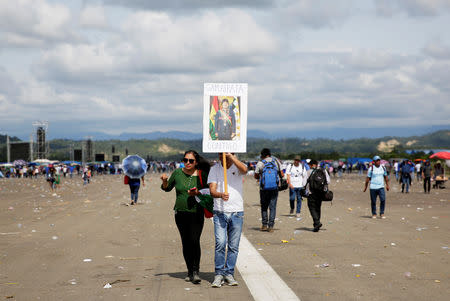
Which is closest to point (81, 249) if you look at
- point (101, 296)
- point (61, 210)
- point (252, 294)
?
point (101, 296)

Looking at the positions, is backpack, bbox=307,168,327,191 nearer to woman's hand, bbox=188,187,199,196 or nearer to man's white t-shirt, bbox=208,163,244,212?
man's white t-shirt, bbox=208,163,244,212

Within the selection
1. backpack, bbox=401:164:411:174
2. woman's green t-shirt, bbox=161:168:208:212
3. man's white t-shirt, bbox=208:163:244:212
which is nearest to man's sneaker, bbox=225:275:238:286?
man's white t-shirt, bbox=208:163:244:212

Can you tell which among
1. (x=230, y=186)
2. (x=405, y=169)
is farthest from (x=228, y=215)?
(x=405, y=169)

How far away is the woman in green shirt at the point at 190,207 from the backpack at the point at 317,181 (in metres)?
6.17

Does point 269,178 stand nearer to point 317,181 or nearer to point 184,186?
point 317,181

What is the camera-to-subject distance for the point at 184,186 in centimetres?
763

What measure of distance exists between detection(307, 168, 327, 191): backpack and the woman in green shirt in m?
6.17

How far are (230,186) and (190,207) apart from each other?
0.61 m

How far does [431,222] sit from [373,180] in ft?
5.90

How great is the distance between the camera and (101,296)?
679 centimetres

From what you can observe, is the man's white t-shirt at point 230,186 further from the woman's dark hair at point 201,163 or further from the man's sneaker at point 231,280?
the man's sneaker at point 231,280

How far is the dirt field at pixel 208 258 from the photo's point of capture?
23.0 ft

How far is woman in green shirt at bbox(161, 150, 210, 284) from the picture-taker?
24.8ft

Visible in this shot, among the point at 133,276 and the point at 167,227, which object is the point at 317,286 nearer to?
the point at 133,276
